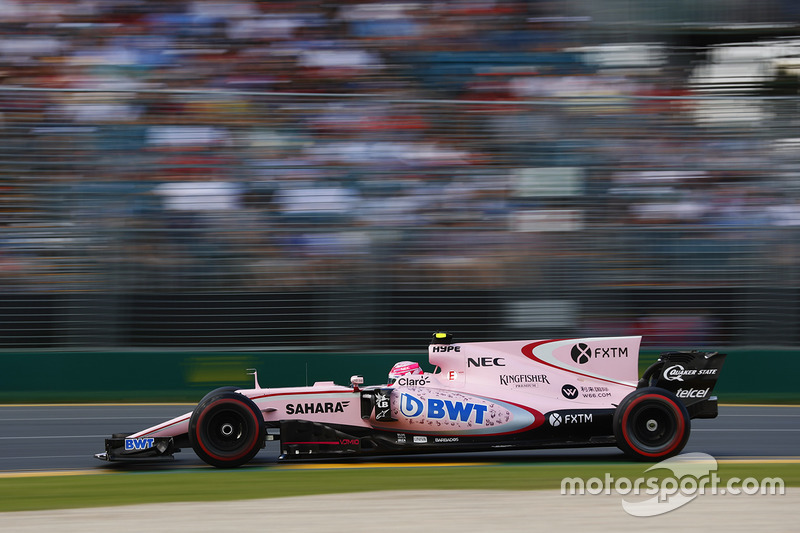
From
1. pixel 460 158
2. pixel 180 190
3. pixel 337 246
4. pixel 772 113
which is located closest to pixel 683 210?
pixel 772 113

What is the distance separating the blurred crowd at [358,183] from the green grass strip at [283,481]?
454cm

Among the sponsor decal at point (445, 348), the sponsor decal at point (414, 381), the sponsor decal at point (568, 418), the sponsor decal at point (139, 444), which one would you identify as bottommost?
the sponsor decal at point (568, 418)

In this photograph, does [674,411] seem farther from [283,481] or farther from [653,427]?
[283,481]

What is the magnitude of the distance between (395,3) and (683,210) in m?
4.61

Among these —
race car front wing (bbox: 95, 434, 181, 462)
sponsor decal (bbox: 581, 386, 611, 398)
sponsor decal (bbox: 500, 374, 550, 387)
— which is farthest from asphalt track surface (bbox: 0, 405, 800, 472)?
sponsor decal (bbox: 500, 374, 550, 387)

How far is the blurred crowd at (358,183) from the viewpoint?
10.9 m

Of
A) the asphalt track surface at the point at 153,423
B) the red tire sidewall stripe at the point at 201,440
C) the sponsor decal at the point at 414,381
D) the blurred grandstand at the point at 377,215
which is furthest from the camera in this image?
the blurred grandstand at the point at 377,215

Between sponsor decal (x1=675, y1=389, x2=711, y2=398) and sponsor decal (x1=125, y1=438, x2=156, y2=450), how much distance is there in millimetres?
3552

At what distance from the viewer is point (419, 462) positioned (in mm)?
7047

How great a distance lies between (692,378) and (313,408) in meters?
2.61

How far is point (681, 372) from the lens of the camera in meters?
7.05

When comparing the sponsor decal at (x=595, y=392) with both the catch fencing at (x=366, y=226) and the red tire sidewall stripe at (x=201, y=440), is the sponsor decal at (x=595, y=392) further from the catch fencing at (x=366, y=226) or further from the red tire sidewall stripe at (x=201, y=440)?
the catch fencing at (x=366, y=226)

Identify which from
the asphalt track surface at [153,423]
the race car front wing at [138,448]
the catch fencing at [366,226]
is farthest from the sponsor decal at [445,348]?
the catch fencing at [366,226]

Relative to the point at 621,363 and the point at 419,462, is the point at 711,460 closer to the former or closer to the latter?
the point at 621,363
